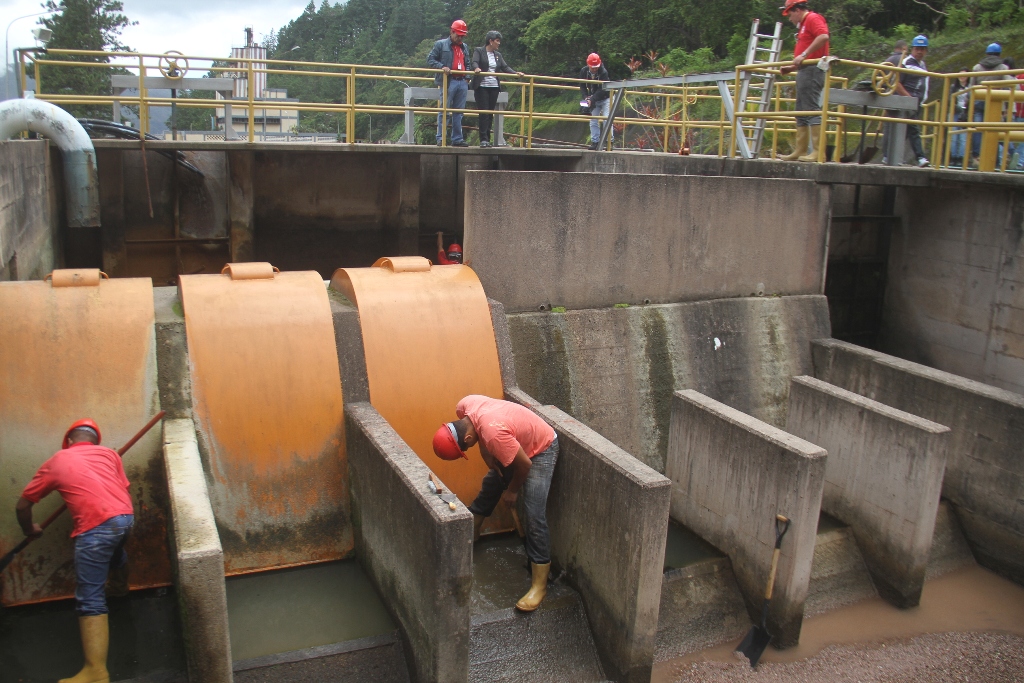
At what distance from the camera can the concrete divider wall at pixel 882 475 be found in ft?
24.1

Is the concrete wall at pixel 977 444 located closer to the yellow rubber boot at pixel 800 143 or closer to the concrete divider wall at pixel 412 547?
the yellow rubber boot at pixel 800 143

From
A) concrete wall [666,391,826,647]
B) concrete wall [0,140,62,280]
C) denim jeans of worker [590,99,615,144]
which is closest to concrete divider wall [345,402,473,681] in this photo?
concrete wall [666,391,826,647]

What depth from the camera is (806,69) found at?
10164 mm

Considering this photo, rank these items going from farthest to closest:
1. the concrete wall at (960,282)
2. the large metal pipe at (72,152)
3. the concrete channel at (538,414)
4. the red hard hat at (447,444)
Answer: the concrete wall at (960,282)
the large metal pipe at (72,152)
the red hard hat at (447,444)
the concrete channel at (538,414)

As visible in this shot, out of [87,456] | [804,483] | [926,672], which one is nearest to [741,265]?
[804,483]

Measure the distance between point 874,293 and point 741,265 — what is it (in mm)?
2476

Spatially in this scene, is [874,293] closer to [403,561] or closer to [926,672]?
[926,672]

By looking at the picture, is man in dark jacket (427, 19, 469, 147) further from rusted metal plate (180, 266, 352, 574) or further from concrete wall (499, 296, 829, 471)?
rusted metal plate (180, 266, 352, 574)

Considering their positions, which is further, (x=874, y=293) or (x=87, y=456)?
(x=874, y=293)

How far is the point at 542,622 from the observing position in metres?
6.32

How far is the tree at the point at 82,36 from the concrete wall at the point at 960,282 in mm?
40349

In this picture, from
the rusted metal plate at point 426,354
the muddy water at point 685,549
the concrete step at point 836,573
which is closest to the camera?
the rusted metal plate at point 426,354

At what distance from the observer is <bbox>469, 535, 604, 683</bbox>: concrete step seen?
5.98 metres

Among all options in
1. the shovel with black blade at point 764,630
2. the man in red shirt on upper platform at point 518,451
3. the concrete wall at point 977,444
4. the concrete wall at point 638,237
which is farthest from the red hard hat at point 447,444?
the concrete wall at point 977,444
